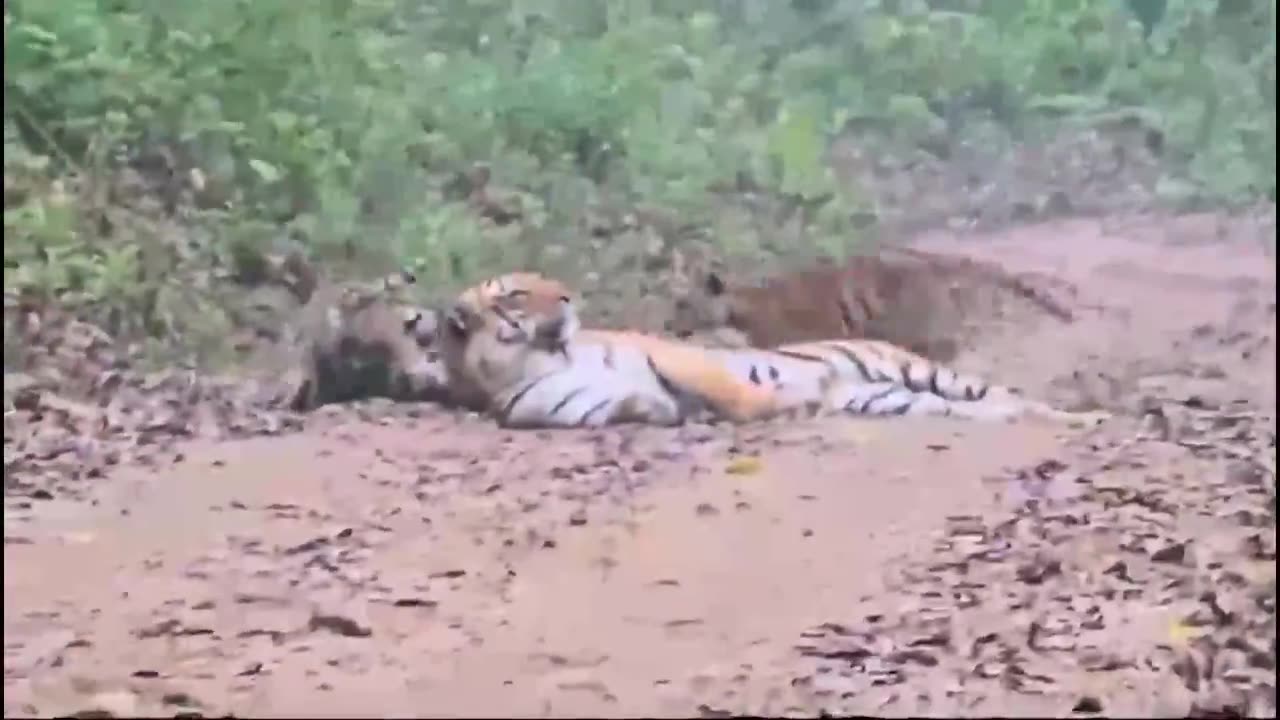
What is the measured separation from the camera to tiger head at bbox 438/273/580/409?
198 centimetres

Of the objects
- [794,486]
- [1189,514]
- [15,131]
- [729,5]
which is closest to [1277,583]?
[1189,514]

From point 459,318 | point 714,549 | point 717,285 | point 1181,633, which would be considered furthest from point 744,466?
point 1181,633

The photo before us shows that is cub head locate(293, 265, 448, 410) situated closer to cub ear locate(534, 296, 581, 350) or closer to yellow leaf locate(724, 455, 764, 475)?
cub ear locate(534, 296, 581, 350)

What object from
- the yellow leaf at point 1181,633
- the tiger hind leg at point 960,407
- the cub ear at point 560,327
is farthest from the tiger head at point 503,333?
the yellow leaf at point 1181,633

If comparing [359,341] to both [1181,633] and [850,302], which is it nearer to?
[850,302]

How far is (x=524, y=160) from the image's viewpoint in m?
2.00

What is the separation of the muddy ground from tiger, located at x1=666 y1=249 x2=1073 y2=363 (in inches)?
1.4

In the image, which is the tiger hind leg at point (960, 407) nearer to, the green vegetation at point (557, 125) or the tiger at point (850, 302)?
the tiger at point (850, 302)

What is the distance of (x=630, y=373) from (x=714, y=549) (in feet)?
0.72

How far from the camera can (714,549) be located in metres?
1.91

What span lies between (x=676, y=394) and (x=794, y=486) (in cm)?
16

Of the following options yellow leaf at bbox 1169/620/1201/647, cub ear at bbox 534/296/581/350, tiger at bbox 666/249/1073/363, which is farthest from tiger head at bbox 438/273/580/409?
yellow leaf at bbox 1169/620/1201/647

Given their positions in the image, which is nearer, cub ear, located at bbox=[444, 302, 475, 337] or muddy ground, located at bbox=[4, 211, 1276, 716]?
muddy ground, located at bbox=[4, 211, 1276, 716]

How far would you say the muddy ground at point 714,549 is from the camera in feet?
5.98
